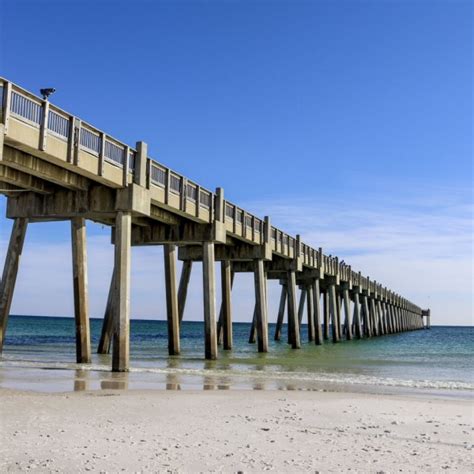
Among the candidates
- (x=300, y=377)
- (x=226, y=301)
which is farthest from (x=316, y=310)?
(x=300, y=377)

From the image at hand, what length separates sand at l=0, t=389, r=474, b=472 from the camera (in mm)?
6309

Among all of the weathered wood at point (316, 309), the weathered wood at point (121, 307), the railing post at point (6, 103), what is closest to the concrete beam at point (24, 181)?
the weathered wood at point (121, 307)

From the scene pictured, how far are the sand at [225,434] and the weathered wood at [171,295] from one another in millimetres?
15595

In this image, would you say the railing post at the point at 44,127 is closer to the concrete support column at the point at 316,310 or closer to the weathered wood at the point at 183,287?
the weathered wood at the point at 183,287

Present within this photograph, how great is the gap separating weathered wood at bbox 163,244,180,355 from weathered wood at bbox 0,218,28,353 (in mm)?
7806

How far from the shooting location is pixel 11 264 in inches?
840

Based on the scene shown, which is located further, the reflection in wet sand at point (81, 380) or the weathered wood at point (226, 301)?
the weathered wood at point (226, 301)

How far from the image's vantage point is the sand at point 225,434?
20.7 ft

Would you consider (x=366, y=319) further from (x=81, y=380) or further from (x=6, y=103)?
(x=6, y=103)

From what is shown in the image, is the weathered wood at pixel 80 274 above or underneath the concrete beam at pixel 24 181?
underneath

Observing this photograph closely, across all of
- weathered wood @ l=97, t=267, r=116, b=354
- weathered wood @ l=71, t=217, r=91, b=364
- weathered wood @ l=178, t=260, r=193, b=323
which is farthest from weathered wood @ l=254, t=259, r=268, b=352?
weathered wood @ l=71, t=217, r=91, b=364

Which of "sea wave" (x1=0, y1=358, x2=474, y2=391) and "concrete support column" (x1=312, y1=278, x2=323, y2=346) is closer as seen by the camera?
"sea wave" (x1=0, y1=358, x2=474, y2=391)

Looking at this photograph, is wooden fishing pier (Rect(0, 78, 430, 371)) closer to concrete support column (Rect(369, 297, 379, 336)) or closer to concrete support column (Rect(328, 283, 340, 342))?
concrete support column (Rect(328, 283, 340, 342))

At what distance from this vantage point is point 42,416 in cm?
874
